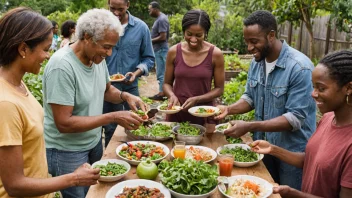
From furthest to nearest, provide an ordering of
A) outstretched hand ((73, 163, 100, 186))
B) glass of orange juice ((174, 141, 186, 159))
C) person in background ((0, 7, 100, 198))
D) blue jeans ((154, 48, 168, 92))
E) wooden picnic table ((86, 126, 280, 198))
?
blue jeans ((154, 48, 168, 92))
glass of orange juice ((174, 141, 186, 159))
wooden picnic table ((86, 126, 280, 198))
outstretched hand ((73, 163, 100, 186))
person in background ((0, 7, 100, 198))

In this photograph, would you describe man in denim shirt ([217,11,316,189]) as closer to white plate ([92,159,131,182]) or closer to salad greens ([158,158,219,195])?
salad greens ([158,158,219,195])

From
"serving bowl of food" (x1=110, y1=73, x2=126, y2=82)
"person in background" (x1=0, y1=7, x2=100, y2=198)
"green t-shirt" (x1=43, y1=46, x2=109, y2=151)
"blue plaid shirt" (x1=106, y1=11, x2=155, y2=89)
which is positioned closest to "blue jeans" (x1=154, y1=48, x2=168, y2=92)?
"blue plaid shirt" (x1=106, y1=11, x2=155, y2=89)

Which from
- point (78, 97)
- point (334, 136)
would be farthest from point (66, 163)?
point (334, 136)

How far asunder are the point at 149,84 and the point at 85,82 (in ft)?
29.6

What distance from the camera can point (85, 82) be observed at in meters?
2.83

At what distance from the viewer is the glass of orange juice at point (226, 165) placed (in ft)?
8.77

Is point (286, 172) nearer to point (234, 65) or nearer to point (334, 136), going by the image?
point (334, 136)

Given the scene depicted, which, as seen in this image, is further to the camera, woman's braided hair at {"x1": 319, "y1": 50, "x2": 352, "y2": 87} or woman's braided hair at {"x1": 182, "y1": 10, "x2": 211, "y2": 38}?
woman's braided hair at {"x1": 182, "y1": 10, "x2": 211, "y2": 38}

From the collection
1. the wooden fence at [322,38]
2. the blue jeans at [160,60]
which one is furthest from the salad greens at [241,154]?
the wooden fence at [322,38]

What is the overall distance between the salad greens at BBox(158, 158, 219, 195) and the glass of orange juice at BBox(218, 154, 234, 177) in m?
0.25

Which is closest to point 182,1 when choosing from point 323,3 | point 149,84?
point 149,84

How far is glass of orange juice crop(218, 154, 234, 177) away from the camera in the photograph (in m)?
2.67

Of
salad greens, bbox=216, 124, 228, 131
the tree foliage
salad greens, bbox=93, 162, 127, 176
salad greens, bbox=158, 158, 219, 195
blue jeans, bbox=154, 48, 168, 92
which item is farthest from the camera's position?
the tree foliage

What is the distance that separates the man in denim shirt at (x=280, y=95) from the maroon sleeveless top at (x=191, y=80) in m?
0.72
